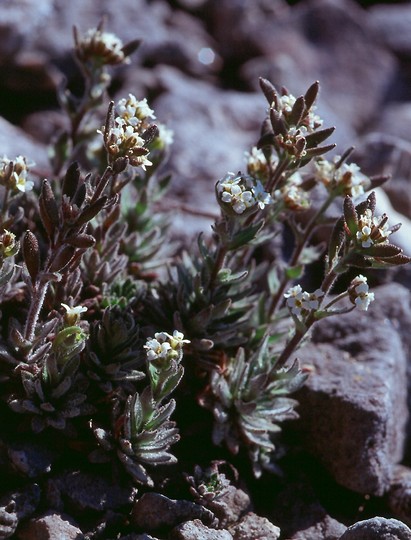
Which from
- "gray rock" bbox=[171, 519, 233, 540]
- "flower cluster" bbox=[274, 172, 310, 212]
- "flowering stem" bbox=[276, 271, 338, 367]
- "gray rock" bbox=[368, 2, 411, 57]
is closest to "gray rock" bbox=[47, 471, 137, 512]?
"gray rock" bbox=[171, 519, 233, 540]

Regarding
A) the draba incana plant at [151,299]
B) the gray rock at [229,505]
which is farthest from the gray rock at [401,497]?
the gray rock at [229,505]

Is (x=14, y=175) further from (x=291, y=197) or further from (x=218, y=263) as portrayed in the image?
(x=291, y=197)

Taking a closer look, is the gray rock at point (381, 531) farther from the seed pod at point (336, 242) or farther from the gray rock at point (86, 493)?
the seed pod at point (336, 242)

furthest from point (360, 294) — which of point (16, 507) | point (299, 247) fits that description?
point (16, 507)

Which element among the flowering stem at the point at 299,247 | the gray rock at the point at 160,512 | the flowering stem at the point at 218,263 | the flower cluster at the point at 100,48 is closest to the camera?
the gray rock at the point at 160,512

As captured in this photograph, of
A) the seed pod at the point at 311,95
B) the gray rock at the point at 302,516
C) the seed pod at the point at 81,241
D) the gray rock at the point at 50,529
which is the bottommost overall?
the gray rock at the point at 50,529

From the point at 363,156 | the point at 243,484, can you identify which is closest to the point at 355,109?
the point at 363,156

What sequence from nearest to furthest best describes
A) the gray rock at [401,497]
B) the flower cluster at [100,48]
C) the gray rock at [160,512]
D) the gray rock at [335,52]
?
1. the gray rock at [160,512]
2. the gray rock at [401,497]
3. the flower cluster at [100,48]
4. the gray rock at [335,52]
